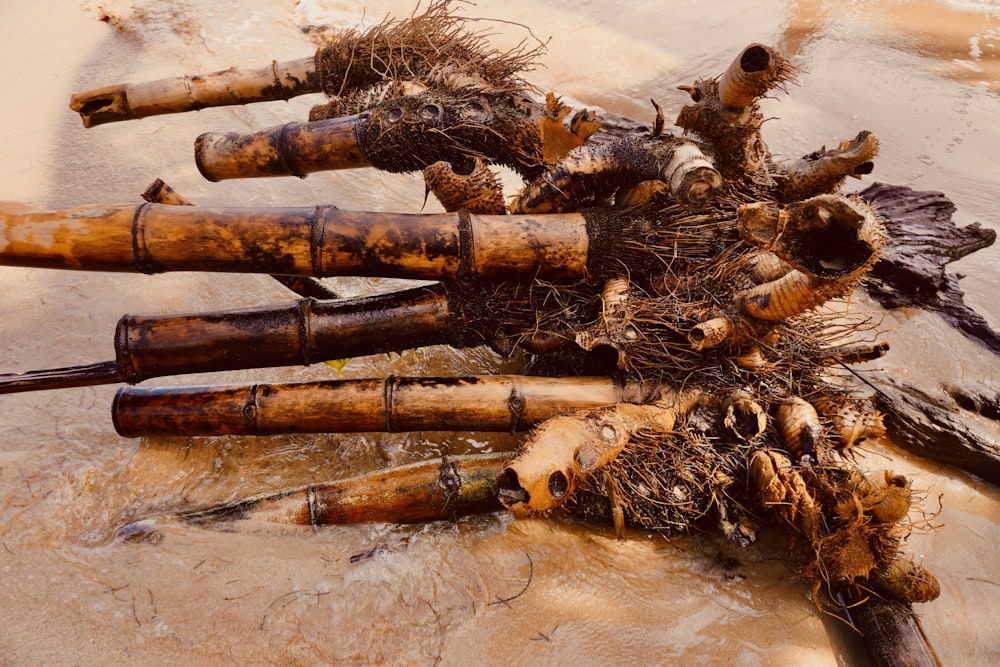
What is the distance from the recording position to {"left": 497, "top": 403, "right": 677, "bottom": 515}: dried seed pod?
2.34m

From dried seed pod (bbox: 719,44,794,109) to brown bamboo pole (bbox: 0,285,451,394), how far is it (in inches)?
73.4

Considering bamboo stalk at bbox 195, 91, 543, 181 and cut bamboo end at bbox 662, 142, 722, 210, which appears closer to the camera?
cut bamboo end at bbox 662, 142, 722, 210

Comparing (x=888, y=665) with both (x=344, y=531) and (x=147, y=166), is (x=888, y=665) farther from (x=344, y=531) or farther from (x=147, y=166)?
(x=147, y=166)

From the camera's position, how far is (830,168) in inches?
130

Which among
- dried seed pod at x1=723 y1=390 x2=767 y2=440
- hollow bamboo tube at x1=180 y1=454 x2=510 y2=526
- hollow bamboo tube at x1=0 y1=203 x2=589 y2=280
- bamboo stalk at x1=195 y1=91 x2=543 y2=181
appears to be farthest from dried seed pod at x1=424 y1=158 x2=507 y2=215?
dried seed pod at x1=723 y1=390 x2=767 y2=440

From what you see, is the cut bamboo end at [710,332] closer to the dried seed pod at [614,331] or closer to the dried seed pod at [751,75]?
the dried seed pod at [614,331]

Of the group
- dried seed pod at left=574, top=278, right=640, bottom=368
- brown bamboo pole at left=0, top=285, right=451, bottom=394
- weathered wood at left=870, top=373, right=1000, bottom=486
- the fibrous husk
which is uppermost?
the fibrous husk

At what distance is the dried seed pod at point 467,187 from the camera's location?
119 inches

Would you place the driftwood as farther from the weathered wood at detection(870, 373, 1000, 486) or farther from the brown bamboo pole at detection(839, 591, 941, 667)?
the brown bamboo pole at detection(839, 591, 941, 667)

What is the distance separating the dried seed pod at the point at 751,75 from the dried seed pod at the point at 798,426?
62.9 inches

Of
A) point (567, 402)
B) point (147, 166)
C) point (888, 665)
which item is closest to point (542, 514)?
point (567, 402)

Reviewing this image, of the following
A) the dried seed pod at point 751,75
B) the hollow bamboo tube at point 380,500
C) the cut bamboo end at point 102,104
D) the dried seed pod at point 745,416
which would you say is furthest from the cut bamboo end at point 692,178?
the cut bamboo end at point 102,104

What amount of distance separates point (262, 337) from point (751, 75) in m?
2.75

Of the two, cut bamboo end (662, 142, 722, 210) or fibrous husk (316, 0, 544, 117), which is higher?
fibrous husk (316, 0, 544, 117)
